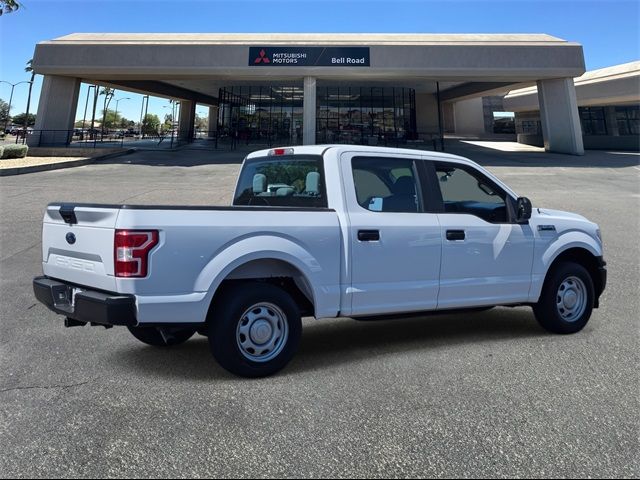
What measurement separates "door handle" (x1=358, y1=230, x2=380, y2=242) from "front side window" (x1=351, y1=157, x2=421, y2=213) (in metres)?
0.23

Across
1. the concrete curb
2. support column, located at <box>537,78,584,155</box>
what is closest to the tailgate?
the concrete curb

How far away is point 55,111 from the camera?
30297 mm

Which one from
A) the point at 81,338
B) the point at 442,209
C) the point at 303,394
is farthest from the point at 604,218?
the point at 81,338

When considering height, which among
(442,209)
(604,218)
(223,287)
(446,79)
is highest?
(446,79)

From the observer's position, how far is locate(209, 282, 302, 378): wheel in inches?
141

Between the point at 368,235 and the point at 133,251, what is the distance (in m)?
1.87

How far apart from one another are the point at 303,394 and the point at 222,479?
1.08 metres

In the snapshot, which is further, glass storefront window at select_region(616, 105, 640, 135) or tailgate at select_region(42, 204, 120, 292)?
glass storefront window at select_region(616, 105, 640, 135)

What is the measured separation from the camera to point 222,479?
2533 millimetres

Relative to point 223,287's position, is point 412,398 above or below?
below

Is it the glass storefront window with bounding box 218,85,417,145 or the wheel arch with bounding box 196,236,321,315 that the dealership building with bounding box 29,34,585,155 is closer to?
the glass storefront window with bounding box 218,85,417,145

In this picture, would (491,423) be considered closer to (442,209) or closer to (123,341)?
(442,209)

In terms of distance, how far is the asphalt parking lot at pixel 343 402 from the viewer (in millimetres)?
2707

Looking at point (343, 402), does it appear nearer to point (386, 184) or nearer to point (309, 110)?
point (386, 184)
